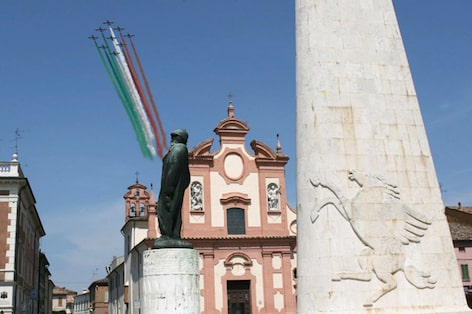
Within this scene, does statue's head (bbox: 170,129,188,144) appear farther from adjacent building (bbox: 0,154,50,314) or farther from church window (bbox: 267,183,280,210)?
church window (bbox: 267,183,280,210)

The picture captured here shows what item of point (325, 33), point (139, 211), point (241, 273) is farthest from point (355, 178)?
point (139, 211)

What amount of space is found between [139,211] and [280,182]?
39.4 ft

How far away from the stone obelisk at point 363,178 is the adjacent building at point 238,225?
19225 millimetres

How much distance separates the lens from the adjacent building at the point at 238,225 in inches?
1266

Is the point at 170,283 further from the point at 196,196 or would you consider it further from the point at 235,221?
the point at 235,221

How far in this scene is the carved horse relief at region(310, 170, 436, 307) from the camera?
13039 mm

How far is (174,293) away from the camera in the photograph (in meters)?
8.96

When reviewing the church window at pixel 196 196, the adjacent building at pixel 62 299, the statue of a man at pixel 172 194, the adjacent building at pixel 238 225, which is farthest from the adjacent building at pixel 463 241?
the adjacent building at pixel 62 299

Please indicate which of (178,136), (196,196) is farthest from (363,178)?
(196,196)

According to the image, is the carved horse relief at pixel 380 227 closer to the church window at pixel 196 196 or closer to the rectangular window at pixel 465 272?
the church window at pixel 196 196

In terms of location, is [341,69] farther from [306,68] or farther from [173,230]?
[173,230]

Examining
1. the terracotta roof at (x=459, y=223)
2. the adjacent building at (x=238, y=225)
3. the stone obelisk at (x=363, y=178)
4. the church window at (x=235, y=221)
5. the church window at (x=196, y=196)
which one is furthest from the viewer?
the terracotta roof at (x=459, y=223)

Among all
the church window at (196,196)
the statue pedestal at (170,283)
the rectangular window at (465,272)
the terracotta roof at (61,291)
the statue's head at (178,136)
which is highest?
the church window at (196,196)

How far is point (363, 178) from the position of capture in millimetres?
13617
